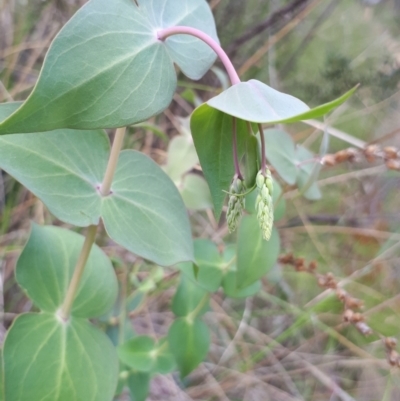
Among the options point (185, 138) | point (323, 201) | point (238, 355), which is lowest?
point (238, 355)

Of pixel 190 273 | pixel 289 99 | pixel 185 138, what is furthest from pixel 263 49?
pixel 289 99

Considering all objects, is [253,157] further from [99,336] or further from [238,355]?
[238,355]

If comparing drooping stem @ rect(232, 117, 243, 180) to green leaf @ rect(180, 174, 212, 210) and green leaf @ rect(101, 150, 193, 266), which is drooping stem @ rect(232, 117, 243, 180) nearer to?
green leaf @ rect(101, 150, 193, 266)

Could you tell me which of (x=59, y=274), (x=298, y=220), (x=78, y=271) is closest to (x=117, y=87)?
(x=78, y=271)

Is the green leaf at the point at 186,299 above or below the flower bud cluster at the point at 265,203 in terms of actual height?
below

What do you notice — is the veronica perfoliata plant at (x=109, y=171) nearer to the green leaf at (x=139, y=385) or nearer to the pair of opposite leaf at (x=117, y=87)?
the pair of opposite leaf at (x=117, y=87)

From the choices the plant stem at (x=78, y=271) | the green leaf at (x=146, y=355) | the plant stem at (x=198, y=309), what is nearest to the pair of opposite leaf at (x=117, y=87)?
the plant stem at (x=78, y=271)
